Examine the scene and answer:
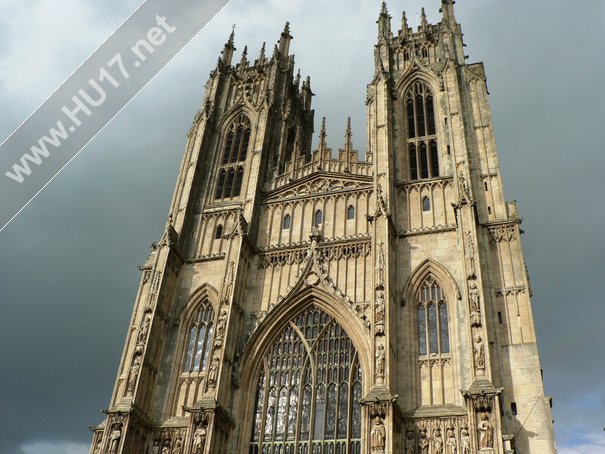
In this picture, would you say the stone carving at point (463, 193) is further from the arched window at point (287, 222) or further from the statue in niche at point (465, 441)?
the statue in niche at point (465, 441)

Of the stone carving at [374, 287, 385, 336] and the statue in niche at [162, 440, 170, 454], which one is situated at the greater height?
the stone carving at [374, 287, 385, 336]

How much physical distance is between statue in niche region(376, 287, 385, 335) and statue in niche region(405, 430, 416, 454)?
3.51 metres

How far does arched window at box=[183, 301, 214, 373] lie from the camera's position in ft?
77.7

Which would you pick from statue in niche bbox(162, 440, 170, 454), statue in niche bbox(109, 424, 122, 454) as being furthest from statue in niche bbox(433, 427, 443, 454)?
statue in niche bbox(109, 424, 122, 454)

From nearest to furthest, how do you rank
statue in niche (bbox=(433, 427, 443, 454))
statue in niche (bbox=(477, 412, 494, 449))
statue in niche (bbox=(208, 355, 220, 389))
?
1. statue in niche (bbox=(477, 412, 494, 449))
2. statue in niche (bbox=(433, 427, 443, 454))
3. statue in niche (bbox=(208, 355, 220, 389))

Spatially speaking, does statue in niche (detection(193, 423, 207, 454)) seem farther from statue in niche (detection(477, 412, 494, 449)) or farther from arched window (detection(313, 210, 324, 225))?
arched window (detection(313, 210, 324, 225))

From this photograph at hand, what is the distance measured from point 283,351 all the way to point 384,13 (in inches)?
918

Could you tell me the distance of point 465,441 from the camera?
1795 centimetres

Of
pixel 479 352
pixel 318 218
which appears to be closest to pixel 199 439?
pixel 479 352

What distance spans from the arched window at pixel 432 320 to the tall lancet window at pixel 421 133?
253 inches

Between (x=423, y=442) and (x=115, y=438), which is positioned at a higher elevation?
(x=423, y=442)

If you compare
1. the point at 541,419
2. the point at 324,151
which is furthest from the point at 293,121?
the point at 541,419

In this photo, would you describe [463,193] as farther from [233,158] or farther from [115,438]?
[115,438]

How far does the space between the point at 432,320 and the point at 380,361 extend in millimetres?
3643
